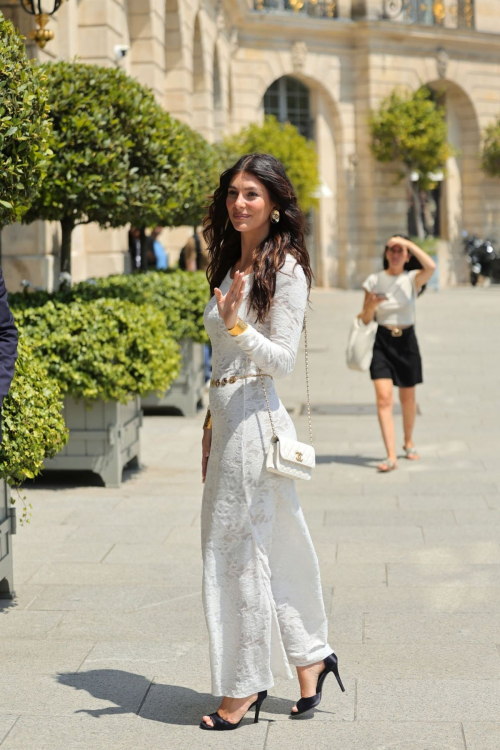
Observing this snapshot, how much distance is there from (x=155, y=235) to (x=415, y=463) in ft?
23.4

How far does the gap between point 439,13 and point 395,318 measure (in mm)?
29681

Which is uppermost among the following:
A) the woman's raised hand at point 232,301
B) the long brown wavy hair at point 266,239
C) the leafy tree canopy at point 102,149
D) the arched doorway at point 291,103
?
the arched doorway at point 291,103

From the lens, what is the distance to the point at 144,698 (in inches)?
159

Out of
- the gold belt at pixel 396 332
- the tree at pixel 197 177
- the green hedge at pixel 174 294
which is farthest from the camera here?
the tree at pixel 197 177

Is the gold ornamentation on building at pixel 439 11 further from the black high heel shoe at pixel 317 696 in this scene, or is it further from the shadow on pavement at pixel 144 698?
the black high heel shoe at pixel 317 696

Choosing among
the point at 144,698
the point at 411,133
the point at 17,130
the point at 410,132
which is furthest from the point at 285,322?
the point at 411,133

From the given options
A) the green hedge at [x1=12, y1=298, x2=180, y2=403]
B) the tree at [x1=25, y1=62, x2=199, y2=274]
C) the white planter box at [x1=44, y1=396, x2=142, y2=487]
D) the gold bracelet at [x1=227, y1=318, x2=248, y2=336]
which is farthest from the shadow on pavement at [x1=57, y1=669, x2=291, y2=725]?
the tree at [x1=25, y1=62, x2=199, y2=274]

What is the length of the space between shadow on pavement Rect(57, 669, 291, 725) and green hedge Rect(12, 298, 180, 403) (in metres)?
3.28

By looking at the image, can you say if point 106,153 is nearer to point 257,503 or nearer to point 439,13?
point 257,503

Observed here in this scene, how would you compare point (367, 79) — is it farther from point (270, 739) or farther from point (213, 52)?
point (270, 739)

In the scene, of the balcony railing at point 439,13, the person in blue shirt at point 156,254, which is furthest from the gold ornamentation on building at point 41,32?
the balcony railing at point 439,13

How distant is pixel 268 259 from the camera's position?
3812 mm

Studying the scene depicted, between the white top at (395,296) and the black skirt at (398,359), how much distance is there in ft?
0.28

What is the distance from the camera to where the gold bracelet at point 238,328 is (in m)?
3.55
